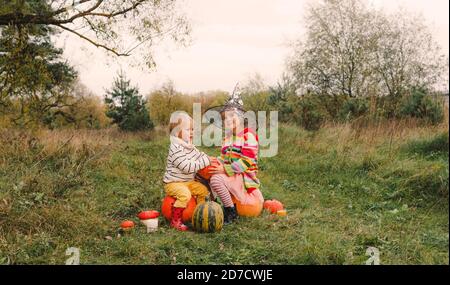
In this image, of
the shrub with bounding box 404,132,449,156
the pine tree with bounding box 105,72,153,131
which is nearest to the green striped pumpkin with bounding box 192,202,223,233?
the shrub with bounding box 404,132,449,156

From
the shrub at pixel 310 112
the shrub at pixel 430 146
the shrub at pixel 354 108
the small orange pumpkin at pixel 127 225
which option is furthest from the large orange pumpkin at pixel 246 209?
the shrub at pixel 354 108

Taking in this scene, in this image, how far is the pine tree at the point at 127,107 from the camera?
19.0 metres

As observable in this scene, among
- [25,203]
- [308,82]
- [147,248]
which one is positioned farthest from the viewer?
[308,82]

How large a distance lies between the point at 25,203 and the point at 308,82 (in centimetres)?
1199

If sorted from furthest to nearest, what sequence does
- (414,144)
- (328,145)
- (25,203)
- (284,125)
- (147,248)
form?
(284,125)
(328,145)
(414,144)
(25,203)
(147,248)

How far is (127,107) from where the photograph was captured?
19797 millimetres

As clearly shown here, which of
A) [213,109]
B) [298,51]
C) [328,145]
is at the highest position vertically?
[298,51]

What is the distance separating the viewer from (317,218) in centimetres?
598

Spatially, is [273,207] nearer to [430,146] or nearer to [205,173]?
[205,173]

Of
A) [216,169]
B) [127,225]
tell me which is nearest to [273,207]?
[216,169]

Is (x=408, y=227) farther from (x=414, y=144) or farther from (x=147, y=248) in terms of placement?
(x=414, y=144)

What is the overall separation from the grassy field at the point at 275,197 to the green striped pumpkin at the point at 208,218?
118mm

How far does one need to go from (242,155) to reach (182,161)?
2.62ft

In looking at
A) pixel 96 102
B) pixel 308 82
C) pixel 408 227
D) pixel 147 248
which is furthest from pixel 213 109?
pixel 96 102
